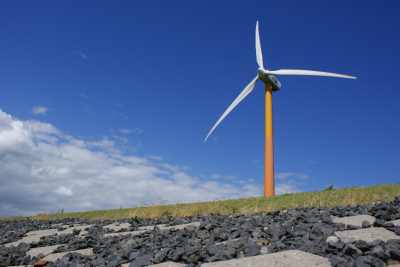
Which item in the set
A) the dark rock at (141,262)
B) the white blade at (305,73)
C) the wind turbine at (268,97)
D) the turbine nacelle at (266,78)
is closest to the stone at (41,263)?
the dark rock at (141,262)

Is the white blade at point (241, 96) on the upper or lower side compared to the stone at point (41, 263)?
upper

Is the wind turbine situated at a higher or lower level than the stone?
higher

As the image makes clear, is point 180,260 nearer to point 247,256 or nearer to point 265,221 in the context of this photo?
point 247,256

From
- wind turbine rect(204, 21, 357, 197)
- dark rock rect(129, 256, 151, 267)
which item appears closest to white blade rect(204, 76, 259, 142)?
wind turbine rect(204, 21, 357, 197)

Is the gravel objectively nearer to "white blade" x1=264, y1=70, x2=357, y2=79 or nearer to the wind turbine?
the wind turbine

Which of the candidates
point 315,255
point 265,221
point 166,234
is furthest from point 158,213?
point 315,255

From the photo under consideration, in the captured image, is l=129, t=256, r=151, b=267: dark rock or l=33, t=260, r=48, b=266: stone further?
l=33, t=260, r=48, b=266: stone

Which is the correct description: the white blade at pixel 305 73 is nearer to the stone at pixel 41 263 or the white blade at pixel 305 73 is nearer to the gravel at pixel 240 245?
the gravel at pixel 240 245

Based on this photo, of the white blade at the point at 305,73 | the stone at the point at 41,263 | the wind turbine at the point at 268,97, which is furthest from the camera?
the wind turbine at the point at 268,97

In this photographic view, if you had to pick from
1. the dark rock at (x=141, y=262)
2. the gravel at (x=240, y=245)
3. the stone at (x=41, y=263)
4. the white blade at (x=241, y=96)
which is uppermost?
the white blade at (x=241, y=96)

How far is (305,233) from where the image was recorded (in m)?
4.20

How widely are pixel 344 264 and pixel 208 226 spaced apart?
3.08 metres

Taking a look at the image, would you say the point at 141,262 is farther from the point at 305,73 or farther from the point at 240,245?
the point at 305,73

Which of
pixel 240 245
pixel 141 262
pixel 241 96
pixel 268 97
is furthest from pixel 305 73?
pixel 141 262
